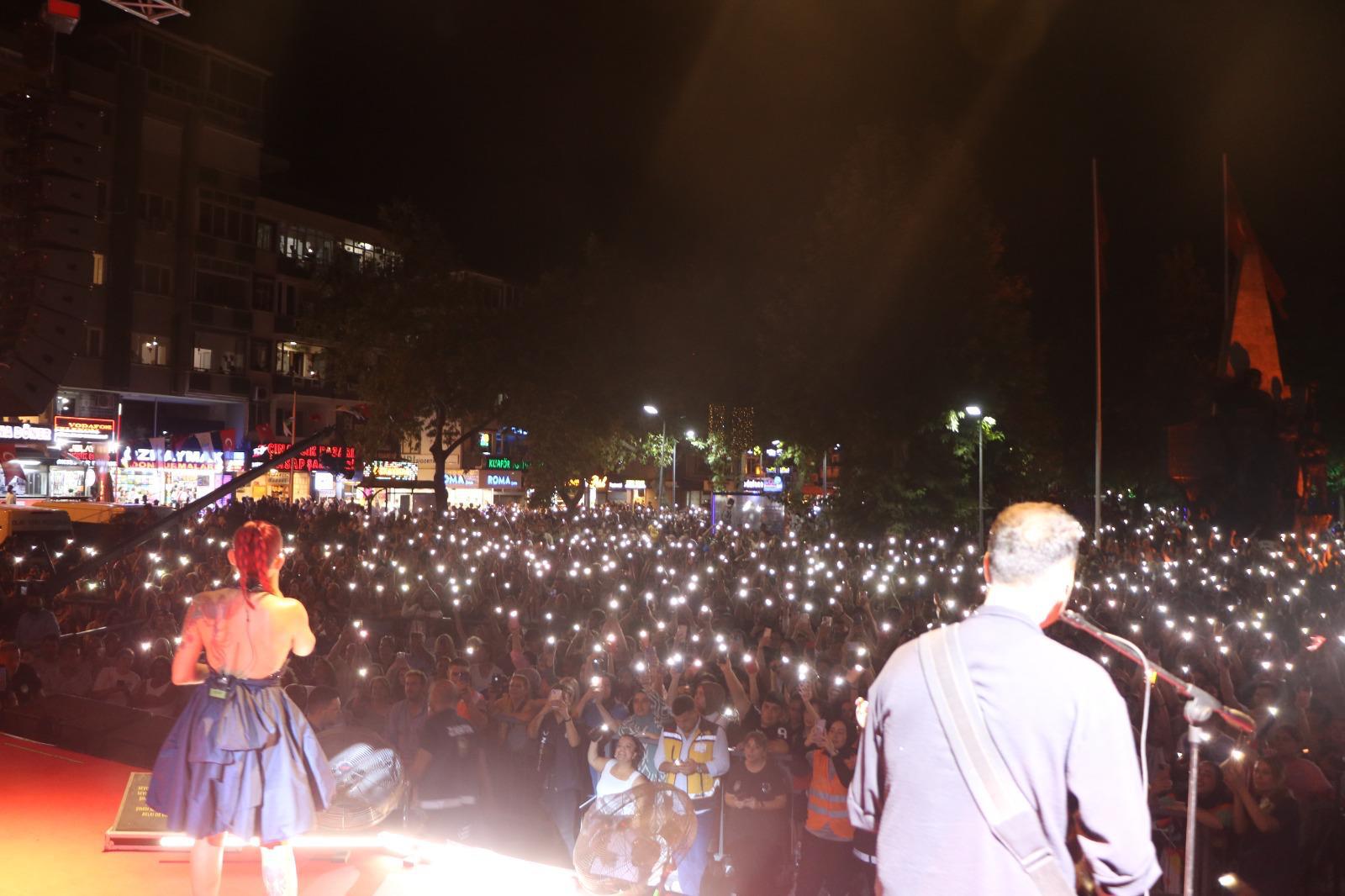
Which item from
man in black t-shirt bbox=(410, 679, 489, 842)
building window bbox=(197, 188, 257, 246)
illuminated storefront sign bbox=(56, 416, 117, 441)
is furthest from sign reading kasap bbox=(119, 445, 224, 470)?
man in black t-shirt bbox=(410, 679, 489, 842)

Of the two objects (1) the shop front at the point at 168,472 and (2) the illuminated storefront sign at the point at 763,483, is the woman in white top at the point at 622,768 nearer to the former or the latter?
(2) the illuminated storefront sign at the point at 763,483

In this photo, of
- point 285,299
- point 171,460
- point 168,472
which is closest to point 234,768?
point 171,460

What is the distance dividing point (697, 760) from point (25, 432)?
3942 cm

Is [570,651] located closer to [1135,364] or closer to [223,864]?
[223,864]

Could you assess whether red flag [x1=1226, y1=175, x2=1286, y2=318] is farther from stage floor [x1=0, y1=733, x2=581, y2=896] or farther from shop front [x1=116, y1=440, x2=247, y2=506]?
shop front [x1=116, y1=440, x2=247, y2=506]

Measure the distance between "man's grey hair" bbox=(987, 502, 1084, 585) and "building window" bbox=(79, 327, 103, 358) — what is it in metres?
47.0

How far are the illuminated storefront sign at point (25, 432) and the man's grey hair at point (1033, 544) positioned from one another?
4135 cm

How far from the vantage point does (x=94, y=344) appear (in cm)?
4316

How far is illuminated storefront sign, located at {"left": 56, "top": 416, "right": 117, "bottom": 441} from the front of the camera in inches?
1655

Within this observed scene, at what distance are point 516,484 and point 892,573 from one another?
4562 cm

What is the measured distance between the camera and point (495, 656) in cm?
1140

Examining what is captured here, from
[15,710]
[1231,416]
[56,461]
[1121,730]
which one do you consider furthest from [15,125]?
[56,461]

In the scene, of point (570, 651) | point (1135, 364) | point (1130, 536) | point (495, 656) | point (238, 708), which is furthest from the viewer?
point (1135, 364)

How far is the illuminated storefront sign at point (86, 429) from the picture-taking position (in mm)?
42031
